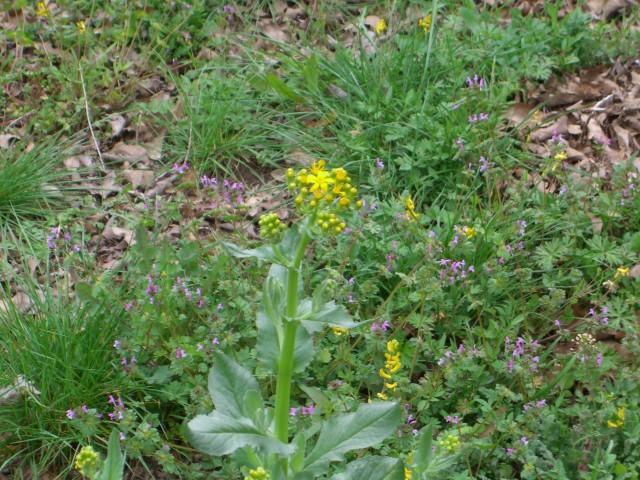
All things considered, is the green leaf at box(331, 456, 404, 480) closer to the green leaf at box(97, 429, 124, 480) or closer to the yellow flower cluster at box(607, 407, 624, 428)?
the green leaf at box(97, 429, 124, 480)

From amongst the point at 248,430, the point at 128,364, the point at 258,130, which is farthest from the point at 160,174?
the point at 248,430

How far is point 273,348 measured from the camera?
209 cm

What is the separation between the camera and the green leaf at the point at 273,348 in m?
2.09

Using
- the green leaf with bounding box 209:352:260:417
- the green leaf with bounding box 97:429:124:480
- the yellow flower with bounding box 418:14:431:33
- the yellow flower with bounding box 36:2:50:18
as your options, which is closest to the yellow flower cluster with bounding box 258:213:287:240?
the green leaf with bounding box 209:352:260:417

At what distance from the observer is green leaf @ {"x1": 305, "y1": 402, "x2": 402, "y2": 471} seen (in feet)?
6.74

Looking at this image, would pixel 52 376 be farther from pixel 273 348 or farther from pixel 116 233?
pixel 273 348

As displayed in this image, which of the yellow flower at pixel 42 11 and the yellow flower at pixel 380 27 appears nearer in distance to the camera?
the yellow flower at pixel 380 27

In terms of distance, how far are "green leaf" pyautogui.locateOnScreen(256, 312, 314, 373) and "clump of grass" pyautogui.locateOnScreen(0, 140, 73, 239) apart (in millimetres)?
2105

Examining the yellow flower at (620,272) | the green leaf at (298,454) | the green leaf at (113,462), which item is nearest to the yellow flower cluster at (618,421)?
the yellow flower at (620,272)

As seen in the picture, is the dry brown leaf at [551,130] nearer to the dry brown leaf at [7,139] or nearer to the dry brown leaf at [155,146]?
the dry brown leaf at [155,146]

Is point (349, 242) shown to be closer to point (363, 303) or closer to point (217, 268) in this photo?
point (363, 303)

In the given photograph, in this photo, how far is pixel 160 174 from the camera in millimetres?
4168

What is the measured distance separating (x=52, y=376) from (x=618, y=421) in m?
1.88

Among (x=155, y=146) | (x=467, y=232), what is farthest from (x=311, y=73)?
(x=467, y=232)
